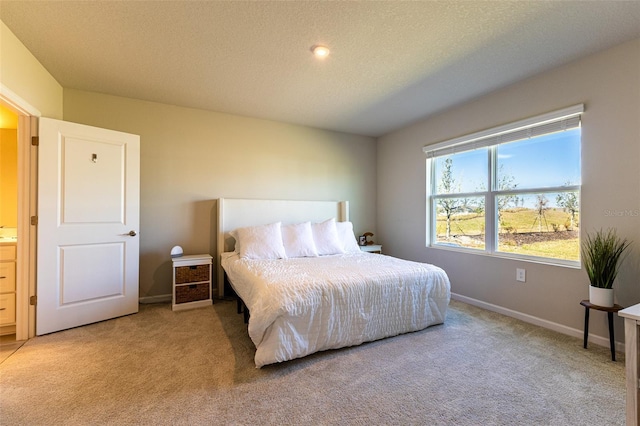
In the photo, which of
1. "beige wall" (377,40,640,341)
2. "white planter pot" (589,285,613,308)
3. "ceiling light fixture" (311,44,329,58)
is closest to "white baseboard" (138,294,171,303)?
"ceiling light fixture" (311,44,329,58)

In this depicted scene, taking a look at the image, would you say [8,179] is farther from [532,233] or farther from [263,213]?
[532,233]

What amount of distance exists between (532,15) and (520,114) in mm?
1143

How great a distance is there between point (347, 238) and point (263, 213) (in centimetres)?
→ 123

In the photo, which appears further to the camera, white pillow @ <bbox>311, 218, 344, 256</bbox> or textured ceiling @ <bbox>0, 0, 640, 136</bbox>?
white pillow @ <bbox>311, 218, 344, 256</bbox>

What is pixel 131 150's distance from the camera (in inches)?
115

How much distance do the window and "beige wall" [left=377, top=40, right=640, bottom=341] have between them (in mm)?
115

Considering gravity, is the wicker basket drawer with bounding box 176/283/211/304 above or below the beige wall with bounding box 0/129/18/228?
below

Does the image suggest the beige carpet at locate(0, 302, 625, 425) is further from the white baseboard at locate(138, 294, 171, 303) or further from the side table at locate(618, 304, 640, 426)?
the white baseboard at locate(138, 294, 171, 303)

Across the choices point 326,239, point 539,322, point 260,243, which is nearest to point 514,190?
point 539,322

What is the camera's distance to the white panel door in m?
2.43

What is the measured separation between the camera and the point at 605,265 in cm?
207

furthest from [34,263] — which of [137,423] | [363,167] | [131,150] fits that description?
[363,167]

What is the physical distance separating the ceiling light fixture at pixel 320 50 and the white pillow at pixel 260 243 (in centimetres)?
194

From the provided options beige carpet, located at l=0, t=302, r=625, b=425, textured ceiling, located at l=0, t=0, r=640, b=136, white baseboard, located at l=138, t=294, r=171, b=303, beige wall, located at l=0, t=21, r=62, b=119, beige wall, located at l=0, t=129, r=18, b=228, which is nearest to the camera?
beige carpet, located at l=0, t=302, r=625, b=425
